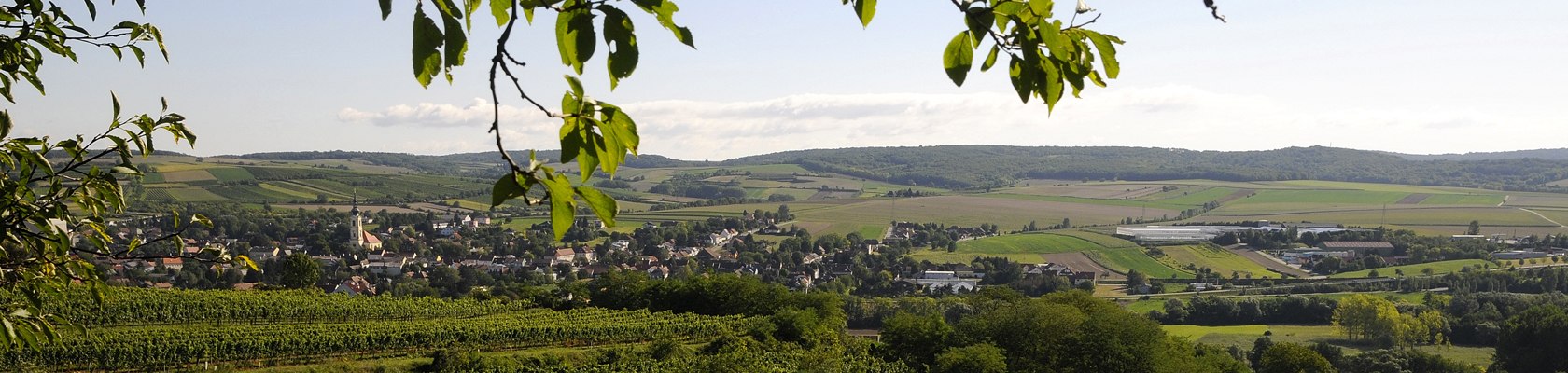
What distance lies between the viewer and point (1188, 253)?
8094cm

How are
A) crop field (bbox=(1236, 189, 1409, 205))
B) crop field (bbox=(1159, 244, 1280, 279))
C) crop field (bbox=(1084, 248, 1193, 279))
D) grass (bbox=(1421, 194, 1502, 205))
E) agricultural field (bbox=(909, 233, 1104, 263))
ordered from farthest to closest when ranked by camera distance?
crop field (bbox=(1236, 189, 1409, 205)) < grass (bbox=(1421, 194, 1502, 205)) < agricultural field (bbox=(909, 233, 1104, 263)) < crop field (bbox=(1159, 244, 1280, 279)) < crop field (bbox=(1084, 248, 1193, 279))

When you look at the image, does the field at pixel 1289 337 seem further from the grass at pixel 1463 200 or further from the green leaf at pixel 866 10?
the grass at pixel 1463 200

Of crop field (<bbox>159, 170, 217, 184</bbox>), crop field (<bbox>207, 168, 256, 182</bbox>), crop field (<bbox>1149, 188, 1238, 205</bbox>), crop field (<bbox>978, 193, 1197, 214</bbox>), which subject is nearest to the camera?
crop field (<bbox>159, 170, 217, 184</bbox>)

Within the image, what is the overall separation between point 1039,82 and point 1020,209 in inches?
4450

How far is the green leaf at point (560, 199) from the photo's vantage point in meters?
1.56

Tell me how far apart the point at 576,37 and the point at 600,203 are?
23 cm

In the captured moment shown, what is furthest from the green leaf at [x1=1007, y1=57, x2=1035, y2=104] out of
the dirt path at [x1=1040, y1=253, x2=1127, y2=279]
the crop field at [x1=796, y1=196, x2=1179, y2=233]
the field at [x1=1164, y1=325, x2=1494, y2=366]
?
the crop field at [x1=796, y1=196, x2=1179, y2=233]

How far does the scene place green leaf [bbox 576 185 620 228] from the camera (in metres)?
1.59

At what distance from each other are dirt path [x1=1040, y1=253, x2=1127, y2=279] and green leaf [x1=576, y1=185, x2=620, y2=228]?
74808 millimetres

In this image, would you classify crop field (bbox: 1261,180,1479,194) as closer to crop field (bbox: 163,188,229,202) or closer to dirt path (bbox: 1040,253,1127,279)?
dirt path (bbox: 1040,253,1127,279)

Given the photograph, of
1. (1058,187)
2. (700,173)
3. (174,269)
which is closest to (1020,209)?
(1058,187)

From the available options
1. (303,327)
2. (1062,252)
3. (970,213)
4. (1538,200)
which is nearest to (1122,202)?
(970,213)

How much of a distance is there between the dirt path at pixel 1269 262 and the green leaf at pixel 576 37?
78880 mm

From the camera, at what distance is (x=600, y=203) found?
1600 millimetres
